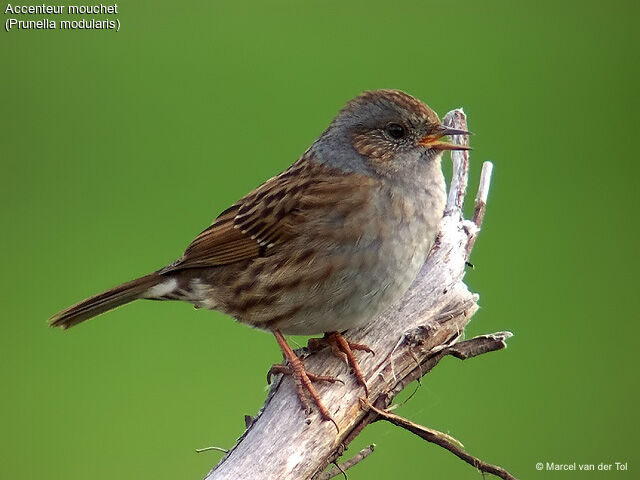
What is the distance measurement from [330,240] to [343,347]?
1.58ft

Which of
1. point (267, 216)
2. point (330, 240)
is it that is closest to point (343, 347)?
point (330, 240)

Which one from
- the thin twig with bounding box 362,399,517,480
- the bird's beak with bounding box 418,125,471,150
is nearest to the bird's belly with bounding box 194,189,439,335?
the bird's beak with bounding box 418,125,471,150

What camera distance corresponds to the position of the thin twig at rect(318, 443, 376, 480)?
4105 mm

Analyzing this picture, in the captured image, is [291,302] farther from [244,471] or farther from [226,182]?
[226,182]

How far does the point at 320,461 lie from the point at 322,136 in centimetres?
169

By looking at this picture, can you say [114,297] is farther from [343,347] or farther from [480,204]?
[480,204]

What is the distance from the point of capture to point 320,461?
13.5ft

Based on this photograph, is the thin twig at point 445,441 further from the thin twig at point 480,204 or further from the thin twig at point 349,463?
the thin twig at point 480,204

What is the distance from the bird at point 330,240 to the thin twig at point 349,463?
36 cm

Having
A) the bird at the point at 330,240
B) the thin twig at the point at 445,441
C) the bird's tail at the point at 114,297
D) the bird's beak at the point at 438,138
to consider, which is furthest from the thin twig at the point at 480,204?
the bird's tail at the point at 114,297

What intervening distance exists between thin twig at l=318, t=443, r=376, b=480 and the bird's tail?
144cm

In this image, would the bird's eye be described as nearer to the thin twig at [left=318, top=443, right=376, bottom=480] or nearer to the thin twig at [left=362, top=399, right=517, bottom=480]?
the thin twig at [left=362, top=399, right=517, bottom=480]

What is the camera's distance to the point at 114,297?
511cm

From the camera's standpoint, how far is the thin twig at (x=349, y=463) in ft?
13.5
